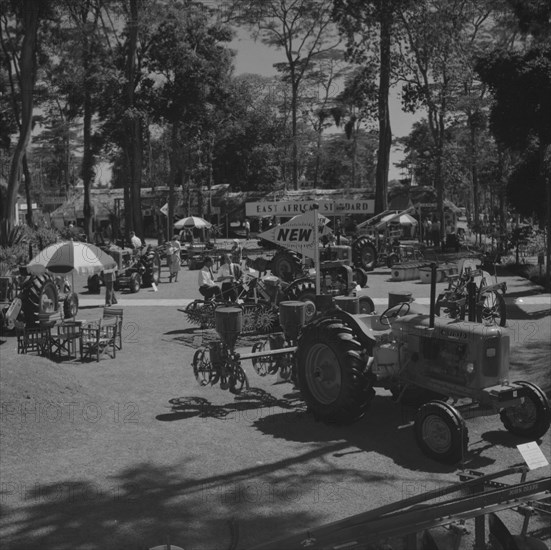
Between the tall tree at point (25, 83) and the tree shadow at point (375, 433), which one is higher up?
the tall tree at point (25, 83)

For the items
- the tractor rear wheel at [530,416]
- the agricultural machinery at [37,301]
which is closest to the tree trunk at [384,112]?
the agricultural machinery at [37,301]

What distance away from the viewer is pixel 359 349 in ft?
26.0

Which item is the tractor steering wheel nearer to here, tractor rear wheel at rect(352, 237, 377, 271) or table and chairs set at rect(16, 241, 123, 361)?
table and chairs set at rect(16, 241, 123, 361)

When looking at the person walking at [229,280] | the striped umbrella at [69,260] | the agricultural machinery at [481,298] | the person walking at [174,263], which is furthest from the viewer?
the person walking at [174,263]

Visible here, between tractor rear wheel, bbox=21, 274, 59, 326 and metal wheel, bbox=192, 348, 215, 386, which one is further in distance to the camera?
tractor rear wheel, bbox=21, 274, 59, 326

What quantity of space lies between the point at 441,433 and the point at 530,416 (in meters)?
1.17

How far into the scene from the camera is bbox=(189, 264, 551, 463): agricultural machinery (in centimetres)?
701

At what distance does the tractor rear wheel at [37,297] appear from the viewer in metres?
13.3

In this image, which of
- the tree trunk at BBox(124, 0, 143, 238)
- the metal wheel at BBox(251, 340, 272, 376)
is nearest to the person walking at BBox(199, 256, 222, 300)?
the metal wheel at BBox(251, 340, 272, 376)

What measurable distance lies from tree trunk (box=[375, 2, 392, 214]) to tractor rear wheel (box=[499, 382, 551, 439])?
→ 27.3 m

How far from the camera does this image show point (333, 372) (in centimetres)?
822

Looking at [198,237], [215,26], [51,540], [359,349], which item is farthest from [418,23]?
[51,540]

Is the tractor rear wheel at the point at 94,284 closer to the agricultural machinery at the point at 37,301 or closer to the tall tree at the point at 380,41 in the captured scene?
the agricultural machinery at the point at 37,301

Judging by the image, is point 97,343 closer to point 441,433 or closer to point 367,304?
point 367,304
